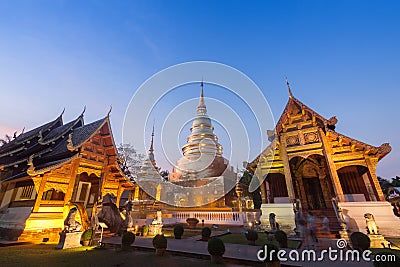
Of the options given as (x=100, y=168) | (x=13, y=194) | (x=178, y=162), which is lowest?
(x=13, y=194)

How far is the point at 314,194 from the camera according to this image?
15008 millimetres

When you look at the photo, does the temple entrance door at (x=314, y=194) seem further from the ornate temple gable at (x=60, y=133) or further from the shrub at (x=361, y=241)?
the ornate temple gable at (x=60, y=133)

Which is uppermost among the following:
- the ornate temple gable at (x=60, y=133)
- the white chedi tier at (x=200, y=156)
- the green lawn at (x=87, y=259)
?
the white chedi tier at (x=200, y=156)

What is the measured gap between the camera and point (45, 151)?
1141 cm

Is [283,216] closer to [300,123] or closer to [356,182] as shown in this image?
[356,182]

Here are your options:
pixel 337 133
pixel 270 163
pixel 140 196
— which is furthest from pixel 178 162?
pixel 337 133

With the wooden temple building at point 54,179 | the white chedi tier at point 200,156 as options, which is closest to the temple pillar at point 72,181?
the wooden temple building at point 54,179

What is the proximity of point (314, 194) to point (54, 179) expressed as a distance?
17.4m

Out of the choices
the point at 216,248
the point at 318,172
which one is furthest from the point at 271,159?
the point at 216,248

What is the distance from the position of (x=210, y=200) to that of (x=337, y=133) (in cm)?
1988

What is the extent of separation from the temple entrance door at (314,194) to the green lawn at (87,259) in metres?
12.2

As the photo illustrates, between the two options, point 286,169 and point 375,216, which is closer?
point 375,216

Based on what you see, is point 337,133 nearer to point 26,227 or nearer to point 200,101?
point 26,227

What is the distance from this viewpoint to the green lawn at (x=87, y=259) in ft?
18.5
